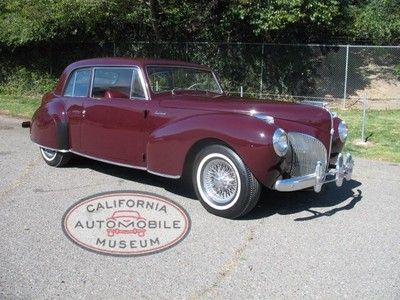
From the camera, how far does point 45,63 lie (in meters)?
20.6

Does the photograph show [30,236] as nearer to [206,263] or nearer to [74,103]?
[206,263]

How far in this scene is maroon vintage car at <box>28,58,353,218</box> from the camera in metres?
5.40

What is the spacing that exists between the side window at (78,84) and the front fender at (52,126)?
0.23 metres

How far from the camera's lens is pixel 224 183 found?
5.64m

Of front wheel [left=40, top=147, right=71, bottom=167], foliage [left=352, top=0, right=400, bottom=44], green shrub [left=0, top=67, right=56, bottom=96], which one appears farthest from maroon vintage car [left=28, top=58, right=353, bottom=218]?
green shrub [left=0, top=67, right=56, bottom=96]

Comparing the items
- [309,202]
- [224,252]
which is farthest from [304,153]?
[224,252]

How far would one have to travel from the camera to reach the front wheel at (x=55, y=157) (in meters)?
7.88

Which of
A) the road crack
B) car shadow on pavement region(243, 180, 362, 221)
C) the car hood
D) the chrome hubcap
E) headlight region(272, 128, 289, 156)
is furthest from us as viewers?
car shadow on pavement region(243, 180, 362, 221)

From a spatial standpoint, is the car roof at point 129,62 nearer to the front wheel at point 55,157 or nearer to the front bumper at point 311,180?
the front wheel at point 55,157

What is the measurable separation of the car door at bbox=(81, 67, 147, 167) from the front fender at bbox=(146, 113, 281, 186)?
14.0 inches

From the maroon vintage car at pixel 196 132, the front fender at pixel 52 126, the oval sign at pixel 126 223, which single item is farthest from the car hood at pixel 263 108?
the front fender at pixel 52 126

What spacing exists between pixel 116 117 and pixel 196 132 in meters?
1.43

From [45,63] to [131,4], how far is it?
5.13 metres

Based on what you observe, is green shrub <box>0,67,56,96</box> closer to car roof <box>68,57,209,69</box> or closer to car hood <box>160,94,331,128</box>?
car roof <box>68,57,209,69</box>
